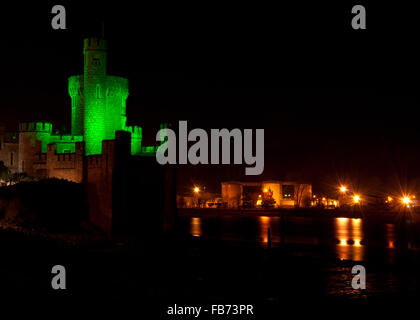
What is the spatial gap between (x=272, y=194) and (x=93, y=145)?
40.5 meters

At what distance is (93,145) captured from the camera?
34.8 m

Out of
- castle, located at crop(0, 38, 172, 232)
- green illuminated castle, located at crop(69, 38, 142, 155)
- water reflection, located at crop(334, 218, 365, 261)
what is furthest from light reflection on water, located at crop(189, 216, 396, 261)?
green illuminated castle, located at crop(69, 38, 142, 155)

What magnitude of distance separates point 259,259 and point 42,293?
1118 cm

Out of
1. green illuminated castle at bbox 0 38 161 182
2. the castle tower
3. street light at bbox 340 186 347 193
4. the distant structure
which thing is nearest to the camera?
green illuminated castle at bbox 0 38 161 182

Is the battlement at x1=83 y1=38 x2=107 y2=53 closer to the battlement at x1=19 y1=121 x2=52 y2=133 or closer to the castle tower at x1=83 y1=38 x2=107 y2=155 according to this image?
the castle tower at x1=83 y1=38 x2=107 y2=155

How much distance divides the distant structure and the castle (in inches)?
1438

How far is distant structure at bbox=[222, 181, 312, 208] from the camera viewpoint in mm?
71938

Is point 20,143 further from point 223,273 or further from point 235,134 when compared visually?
point 223,273

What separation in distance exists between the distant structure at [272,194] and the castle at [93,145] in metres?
36.5

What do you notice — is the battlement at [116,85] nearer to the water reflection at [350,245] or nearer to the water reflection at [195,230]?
the water reflection at [195,230]

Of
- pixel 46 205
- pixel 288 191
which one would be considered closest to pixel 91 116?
pixel 46 205

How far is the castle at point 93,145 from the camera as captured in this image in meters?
26.9

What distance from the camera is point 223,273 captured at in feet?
69.5
